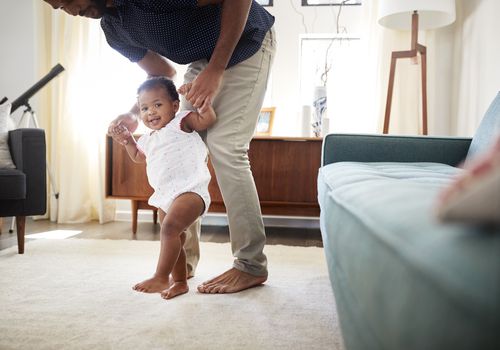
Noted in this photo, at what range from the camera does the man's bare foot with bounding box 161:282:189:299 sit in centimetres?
135

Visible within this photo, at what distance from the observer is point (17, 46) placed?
11.2 feet

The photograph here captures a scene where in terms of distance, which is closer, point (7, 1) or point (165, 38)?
point (165, 38)

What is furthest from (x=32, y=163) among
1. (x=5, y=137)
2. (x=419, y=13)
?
(x=419, y=13)

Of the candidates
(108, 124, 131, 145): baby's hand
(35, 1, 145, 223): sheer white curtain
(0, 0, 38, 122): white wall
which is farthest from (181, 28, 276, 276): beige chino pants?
(0, 0, 38, 122): white wall

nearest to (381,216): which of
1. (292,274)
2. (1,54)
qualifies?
(292,274)

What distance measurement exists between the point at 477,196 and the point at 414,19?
2393 millimetres

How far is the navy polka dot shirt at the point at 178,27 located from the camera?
1.26 meters

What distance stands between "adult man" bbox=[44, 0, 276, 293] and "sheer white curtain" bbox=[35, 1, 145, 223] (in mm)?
1710

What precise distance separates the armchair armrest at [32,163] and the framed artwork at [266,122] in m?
1.38

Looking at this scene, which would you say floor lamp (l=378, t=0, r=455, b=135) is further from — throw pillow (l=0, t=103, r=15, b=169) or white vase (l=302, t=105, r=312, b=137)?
throw pillow (l=0, t=103, r=15, b=169)

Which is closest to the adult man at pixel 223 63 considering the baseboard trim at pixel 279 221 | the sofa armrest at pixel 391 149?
the sofa armrest at pixel 391 149

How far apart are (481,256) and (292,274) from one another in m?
1.48

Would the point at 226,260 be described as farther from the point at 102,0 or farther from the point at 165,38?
the point at 102,0

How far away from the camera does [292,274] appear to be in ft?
5.64
